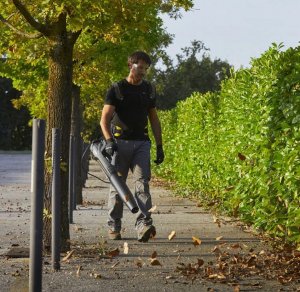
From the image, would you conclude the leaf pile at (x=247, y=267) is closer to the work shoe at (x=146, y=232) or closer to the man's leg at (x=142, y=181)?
the work shoe at (x=146, y=232)

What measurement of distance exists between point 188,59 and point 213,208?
54509 mm

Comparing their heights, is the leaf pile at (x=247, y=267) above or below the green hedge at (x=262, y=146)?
below

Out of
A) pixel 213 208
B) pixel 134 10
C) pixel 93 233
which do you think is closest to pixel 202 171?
pixel 213 208

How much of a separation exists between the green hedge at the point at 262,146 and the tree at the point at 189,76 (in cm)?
4563

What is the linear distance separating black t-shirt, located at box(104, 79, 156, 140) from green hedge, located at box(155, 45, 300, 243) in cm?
142

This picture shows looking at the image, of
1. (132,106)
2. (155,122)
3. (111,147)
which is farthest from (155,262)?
(155,122)

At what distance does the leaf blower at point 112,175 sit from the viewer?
852 centimetres

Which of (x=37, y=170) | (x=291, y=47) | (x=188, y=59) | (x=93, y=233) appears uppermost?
(x=188, y=59)

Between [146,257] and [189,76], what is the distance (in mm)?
57647

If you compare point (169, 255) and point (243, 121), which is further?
point (243, 121)

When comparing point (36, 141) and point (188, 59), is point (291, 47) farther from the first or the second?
point (188, 59)

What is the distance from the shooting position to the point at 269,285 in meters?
7.00

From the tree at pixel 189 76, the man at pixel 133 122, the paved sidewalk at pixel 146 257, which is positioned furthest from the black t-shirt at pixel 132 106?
the tree at pixel 189 76

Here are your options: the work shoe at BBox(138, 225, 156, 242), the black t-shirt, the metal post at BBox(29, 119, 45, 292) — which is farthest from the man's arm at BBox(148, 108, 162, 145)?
the metal post at BBox(29, 119, 45, 292)
